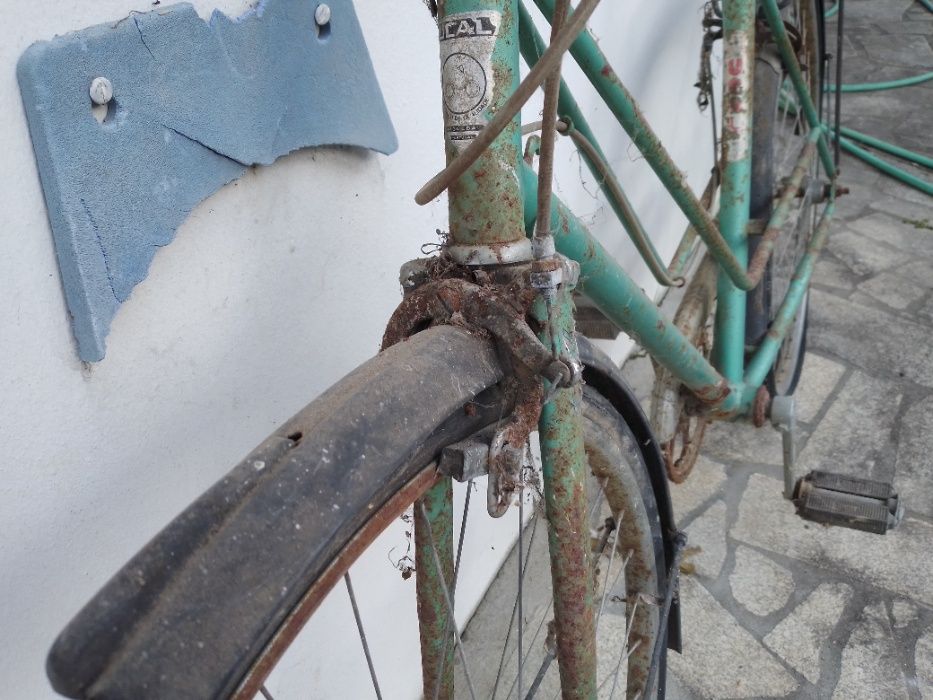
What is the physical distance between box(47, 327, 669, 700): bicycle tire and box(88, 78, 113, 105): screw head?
0.83ft

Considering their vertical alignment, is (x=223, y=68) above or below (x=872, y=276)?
above

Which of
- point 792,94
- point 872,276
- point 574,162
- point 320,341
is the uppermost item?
point 792,94

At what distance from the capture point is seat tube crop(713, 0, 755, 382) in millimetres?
1227

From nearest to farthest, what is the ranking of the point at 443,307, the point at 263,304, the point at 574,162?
the point at 443,307 → the point at 263,304 → the point at 574,162

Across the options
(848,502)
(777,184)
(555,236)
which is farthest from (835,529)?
(555,236)

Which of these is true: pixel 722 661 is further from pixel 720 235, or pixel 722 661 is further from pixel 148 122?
pixel 148 122

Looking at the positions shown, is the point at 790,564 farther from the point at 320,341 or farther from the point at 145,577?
the point at 145,577

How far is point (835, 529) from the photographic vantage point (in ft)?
5.18

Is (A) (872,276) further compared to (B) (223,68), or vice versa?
(A) (872,276)

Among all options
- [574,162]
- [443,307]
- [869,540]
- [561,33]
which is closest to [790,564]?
[869,540]

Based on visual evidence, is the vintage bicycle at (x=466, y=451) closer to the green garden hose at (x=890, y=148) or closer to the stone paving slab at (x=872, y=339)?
the stone paving slab at (x=872, y=339)

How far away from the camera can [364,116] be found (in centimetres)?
79

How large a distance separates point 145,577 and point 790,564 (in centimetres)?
143

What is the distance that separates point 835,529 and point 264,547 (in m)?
1.50
